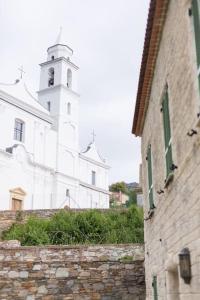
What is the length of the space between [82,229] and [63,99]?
21353mm

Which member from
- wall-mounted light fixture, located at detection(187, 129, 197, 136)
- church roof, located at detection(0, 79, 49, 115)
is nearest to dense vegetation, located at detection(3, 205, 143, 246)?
wall-mounted light fixture, located at detection(187, 129, 197, 136)

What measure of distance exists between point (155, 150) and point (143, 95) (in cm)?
159

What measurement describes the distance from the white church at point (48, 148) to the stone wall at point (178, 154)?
22912mm

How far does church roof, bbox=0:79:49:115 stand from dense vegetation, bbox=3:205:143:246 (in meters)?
14.9

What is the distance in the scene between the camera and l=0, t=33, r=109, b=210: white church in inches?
1191

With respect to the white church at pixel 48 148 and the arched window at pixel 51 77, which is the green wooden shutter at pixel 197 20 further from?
the arched window at pixel 51 77

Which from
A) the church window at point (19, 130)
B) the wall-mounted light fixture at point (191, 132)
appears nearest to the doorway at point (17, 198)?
the church window at point (19, 130)

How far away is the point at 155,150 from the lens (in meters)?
8.20

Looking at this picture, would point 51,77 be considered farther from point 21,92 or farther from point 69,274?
point 69,274

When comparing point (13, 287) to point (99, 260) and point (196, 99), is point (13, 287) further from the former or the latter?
point (196, 99)

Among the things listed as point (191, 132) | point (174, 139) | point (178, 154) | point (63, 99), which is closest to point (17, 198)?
point (63, 99)

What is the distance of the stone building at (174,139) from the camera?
4.82 metres

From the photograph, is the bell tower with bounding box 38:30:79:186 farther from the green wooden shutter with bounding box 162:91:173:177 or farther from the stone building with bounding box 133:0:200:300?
the green wooden shutter with bounding box 162:91:173:177

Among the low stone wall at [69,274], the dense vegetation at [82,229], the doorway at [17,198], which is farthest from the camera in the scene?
the doorway at [17,198]
